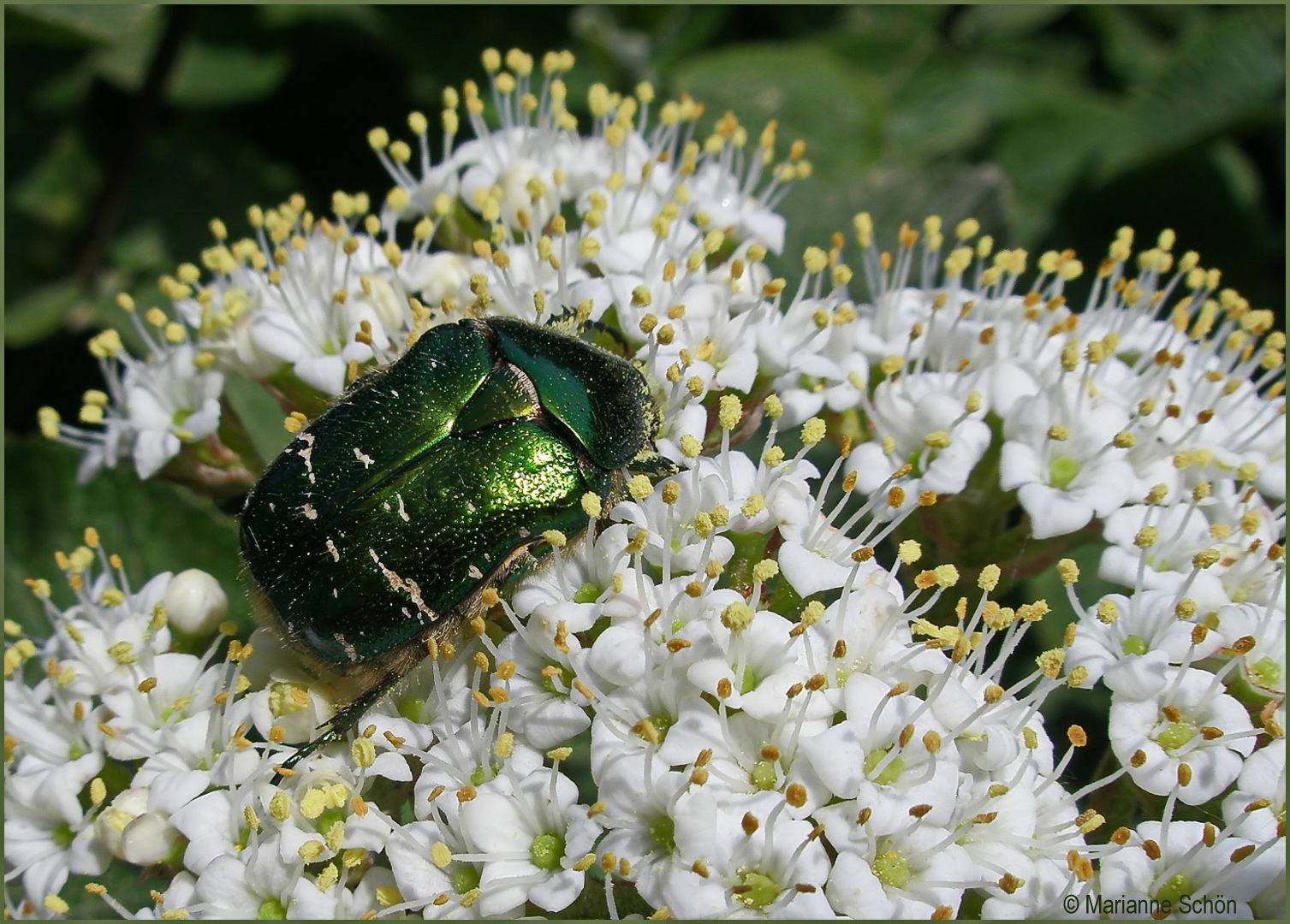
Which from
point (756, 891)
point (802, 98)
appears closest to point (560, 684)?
point (756, 891)

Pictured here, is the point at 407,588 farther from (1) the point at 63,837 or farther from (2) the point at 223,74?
(2) the point at 223,74

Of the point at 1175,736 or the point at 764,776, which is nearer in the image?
the point at 764,776

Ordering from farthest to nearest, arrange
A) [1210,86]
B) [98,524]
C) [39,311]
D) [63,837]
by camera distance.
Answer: [1210,86] → [39,311] → [98,524] → [63,837]

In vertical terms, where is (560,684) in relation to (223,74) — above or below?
below

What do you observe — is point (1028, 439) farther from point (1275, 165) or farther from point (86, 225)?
point (86, 225)

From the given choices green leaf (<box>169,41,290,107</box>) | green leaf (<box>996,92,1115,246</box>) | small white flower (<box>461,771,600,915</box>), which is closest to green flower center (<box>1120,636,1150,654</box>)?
small white flower (<box>461,771,600,915</box>)

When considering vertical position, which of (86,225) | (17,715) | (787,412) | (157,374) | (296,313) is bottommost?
(17,715)

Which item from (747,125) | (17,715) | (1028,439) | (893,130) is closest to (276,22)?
(747,125)
